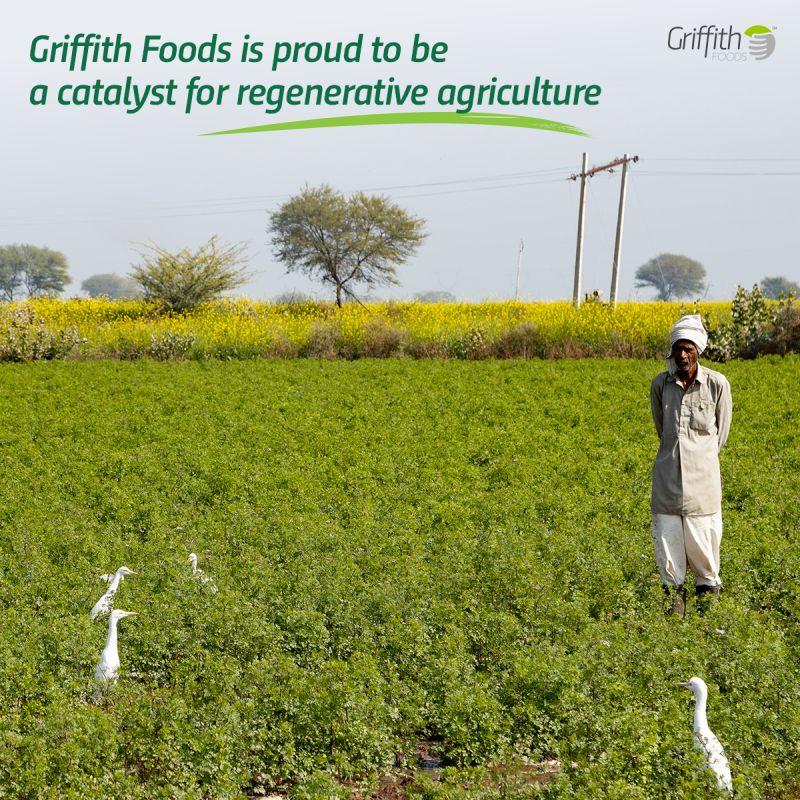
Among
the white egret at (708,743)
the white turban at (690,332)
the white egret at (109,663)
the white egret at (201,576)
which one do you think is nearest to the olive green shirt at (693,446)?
the white turban at (690,332)

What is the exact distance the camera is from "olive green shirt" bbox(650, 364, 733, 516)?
26.5 ft

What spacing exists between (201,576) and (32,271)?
376 feet

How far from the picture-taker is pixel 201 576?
9.04m

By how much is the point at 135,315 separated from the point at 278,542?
35679 mm

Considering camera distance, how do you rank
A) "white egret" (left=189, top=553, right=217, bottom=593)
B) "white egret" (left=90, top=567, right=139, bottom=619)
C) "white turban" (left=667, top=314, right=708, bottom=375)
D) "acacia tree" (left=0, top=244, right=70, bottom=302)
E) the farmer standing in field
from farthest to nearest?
"acacia tree" (left=0, top=244, right=70, bottom=302), "white egret" (left=189, top=553, right=217, bottom=593), "white egret" (left=90, top=567, right=139, bottom=619), the farmer standing in field, "white turban" (left=667, top=314, right=708, bottom=375)

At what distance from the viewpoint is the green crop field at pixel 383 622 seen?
589 centimetres

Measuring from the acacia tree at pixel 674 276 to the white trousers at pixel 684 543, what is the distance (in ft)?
396

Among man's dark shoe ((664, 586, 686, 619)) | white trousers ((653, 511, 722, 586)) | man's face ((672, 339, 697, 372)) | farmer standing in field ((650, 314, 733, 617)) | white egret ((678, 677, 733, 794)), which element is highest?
man's face ((672, 339, 697, 372))

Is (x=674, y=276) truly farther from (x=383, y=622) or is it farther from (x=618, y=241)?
(x=383, y=622)

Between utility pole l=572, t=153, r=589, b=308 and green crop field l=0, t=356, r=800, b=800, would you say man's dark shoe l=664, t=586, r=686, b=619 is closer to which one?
green crop field l=0, t=356, r=800, b=800

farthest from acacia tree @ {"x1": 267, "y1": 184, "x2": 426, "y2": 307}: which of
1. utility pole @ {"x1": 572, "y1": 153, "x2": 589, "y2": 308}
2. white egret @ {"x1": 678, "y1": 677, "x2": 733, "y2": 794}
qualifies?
white egret @ {"x1": 678, "y1": 677, "x2": 733, "y2": 794}

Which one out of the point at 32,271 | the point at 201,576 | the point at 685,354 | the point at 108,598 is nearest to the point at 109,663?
the point at 108,598

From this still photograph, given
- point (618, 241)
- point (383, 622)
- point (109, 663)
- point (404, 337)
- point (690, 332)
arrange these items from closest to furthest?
point (109, 663), point (690, 332), point (383, 622), point (404, 337), point (618, 241)

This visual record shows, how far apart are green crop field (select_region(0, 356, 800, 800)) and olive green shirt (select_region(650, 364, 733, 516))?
97cm
